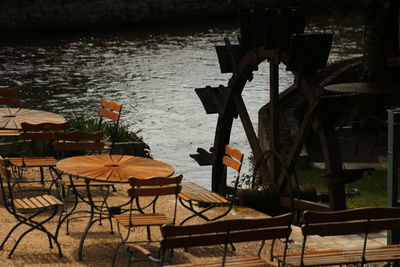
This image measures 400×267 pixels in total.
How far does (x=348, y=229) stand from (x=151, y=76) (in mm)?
20441

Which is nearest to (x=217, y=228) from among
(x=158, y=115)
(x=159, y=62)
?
(x=158, y=115)

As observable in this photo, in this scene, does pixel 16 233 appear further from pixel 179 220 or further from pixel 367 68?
pixel 367 68

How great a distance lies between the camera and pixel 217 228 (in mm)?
8109

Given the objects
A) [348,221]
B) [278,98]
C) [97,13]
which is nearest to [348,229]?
[348,221]

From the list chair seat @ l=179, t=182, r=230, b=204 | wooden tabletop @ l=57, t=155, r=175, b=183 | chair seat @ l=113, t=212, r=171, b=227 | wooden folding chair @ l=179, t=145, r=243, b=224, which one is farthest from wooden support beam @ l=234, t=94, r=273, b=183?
chair seat @ l=113, t=212, r=171, b=227

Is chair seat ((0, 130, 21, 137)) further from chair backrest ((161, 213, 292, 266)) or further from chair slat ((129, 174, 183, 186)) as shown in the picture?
chair backrest ((161, 213, 292, 266))

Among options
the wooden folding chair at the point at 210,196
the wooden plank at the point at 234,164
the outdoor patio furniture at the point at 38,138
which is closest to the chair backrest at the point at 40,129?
the outdoor patio furniture at the point at 38,138

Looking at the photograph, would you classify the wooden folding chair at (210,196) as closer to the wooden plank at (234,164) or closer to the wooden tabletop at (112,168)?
the wooden plank at (234,164)

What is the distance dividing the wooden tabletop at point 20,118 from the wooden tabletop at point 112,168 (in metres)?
2.23

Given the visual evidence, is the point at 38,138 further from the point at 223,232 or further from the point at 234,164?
the point at 223,232

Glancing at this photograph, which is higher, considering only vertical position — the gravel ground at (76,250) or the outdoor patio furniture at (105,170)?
the outdoor patio furniture at (105,170)

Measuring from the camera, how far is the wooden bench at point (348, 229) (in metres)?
8.23

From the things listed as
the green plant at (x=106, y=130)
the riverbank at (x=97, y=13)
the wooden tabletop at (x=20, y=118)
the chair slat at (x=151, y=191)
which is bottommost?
the riverbank at (x=97, y=13)

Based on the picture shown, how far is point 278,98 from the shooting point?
14.3m
